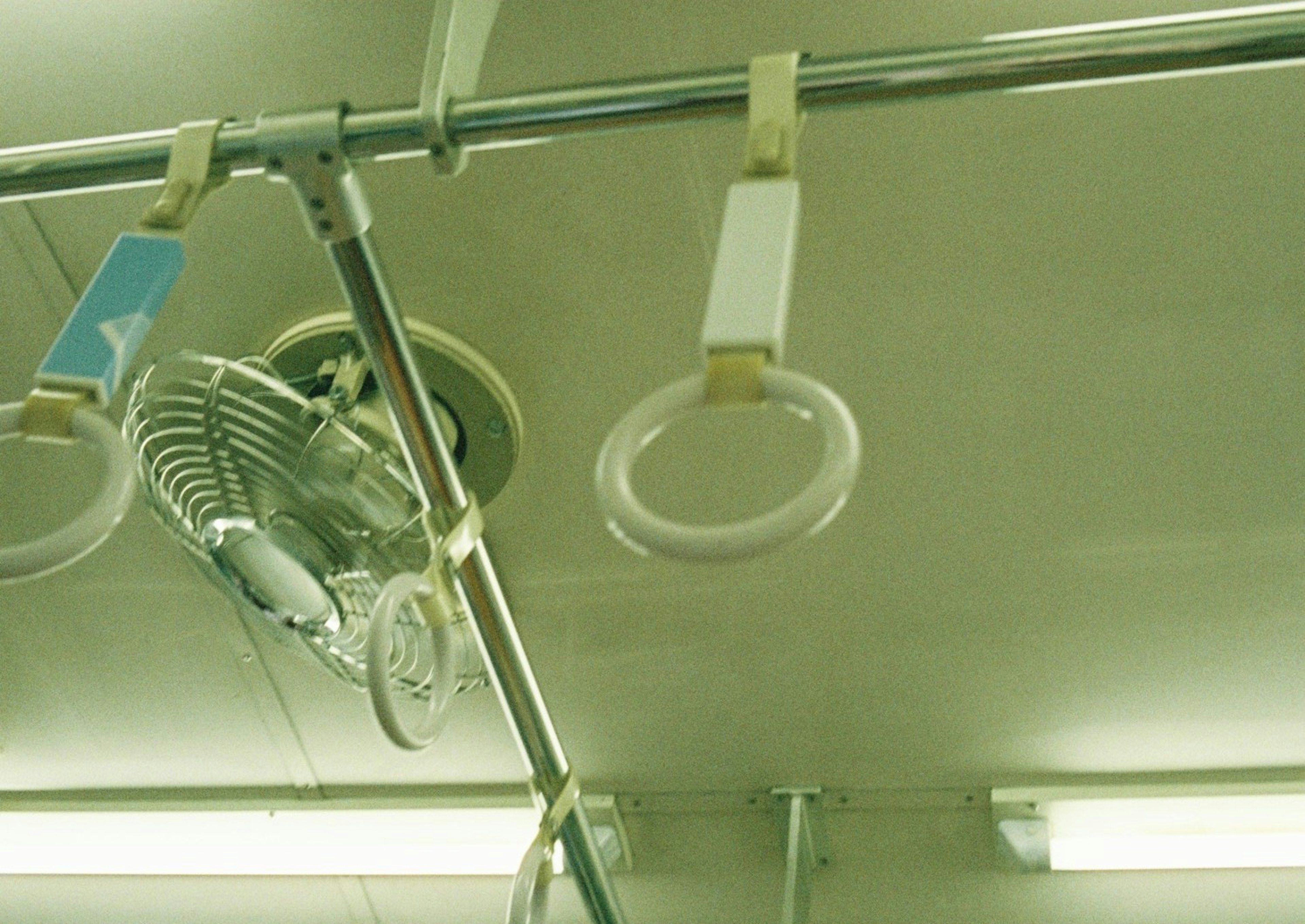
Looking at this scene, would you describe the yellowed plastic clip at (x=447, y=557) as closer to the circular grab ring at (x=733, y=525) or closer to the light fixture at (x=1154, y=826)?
the circular grab ring at (x=733, y=525)

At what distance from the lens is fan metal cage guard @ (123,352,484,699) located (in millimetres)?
1325

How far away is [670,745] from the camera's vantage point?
2.02 meters

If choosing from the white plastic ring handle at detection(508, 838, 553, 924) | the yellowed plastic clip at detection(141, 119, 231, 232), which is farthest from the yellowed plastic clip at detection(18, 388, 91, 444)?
the white plastic ring handle at detection(508, 838, 553, 924)

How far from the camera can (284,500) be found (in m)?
1.37

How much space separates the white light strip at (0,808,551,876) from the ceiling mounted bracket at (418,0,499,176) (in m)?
1.36

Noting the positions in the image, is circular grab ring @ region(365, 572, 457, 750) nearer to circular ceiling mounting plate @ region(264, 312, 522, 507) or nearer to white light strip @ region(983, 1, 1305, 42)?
circular ceiling mounting plate @ region(264, 312, 522, 507)

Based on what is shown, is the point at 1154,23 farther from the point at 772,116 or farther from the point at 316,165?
the point at 316,165

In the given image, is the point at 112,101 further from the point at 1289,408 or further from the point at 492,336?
the point at 1289,408

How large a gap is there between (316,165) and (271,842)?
1.55 m

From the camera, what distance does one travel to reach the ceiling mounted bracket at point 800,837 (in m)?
1.97

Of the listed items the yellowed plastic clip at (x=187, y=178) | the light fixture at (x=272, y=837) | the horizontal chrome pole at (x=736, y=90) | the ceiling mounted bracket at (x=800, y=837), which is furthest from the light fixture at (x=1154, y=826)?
the yellowed plastic clip at (x=187, y=178)

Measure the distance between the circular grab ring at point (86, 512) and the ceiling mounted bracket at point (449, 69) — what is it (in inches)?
13.1

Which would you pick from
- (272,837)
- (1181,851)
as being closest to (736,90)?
(1181,851)

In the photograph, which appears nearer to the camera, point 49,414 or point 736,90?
point 49,414
